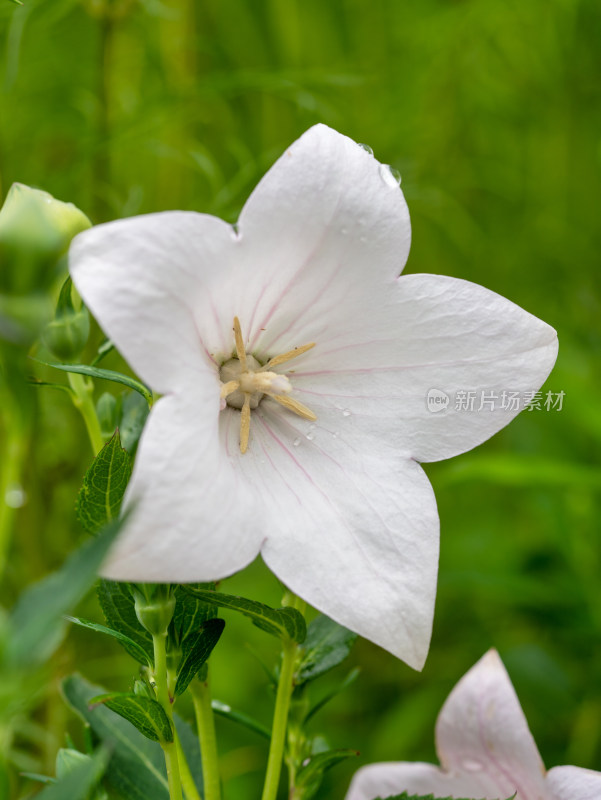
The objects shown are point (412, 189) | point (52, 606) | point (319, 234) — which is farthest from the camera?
point (412, 189)

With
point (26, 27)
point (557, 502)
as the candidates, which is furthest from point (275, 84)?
point (557, 502)

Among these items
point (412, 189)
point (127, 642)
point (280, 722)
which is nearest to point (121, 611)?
point (127, 642)

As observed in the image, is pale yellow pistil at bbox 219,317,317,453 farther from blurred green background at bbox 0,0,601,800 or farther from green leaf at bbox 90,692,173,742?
blurred green background at bbox 0,0,601,800

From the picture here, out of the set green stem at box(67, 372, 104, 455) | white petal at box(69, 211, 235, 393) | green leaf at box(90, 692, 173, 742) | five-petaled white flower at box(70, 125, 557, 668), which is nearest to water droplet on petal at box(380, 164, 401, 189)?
five-petaled white flower at box(70, 125, 557, 668)

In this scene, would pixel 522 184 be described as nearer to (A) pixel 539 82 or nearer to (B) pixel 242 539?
(A) pixel 539 82

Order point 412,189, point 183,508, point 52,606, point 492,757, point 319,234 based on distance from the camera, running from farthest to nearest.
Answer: point 412,189 < point 492,757 < point 319,234 < point 183,508 < point 52,606

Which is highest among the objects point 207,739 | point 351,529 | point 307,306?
point 307,306

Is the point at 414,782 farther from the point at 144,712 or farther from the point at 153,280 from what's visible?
the point at 153,280
